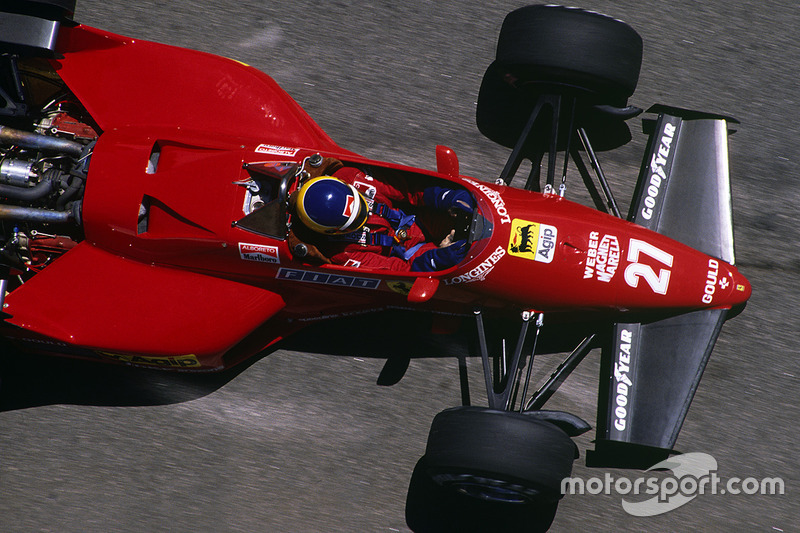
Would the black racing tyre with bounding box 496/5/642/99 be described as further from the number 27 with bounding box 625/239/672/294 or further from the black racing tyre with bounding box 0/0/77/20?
the black racing tyre with bounding box 0/0/77/20

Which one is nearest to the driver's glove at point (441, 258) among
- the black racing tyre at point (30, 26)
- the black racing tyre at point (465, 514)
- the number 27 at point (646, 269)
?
the number 27 at point (646, 269)

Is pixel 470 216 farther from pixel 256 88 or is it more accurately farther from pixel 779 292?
pixel 779 292

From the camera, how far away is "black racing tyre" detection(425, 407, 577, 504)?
334 cm

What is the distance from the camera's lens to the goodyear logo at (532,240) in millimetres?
3436

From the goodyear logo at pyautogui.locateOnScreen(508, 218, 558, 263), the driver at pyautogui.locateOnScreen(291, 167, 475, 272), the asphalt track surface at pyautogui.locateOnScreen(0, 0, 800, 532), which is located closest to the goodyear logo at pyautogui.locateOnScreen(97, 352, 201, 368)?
the asphalt track surface at pyautogui.locateOnScreen(0, 0, 800, 532)

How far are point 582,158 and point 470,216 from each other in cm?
136

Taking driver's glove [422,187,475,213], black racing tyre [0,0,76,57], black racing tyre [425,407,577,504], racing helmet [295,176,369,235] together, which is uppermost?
black racing tyre [0,0,76,57]

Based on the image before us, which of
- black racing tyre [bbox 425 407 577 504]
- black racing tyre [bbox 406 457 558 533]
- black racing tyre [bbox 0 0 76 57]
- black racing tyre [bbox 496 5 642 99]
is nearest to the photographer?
black racing tyre [bbox 425 407 577 504]

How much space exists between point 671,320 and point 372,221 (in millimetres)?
1944

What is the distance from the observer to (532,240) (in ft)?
11.3

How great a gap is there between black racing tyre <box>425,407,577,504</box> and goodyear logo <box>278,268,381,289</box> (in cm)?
94

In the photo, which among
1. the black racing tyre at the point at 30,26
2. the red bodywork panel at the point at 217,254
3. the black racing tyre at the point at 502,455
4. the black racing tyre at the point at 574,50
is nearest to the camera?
the black racing tyre at the point at 502,455

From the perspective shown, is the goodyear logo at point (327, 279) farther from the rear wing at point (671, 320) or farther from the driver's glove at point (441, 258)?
the rear wing at point (671, 320)

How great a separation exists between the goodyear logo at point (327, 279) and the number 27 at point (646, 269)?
1502 mm
